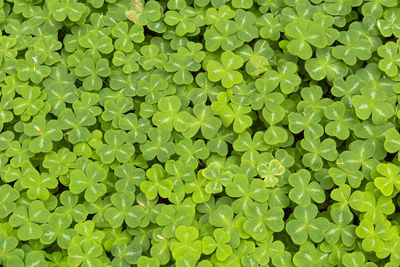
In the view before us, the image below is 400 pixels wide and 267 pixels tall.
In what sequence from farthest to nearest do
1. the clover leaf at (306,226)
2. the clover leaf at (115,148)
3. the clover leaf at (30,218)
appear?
1. the clover leaf at (115,148)
2. the clover leaf at (30,218)
3. the clover leaf at (306,226)

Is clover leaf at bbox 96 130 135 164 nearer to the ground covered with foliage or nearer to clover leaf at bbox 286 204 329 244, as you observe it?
the ground covered with foliage

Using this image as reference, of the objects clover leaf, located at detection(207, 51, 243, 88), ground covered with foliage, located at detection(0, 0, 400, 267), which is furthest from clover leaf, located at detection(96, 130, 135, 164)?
clover leaf, located at detection(207, 51, 243, 88)

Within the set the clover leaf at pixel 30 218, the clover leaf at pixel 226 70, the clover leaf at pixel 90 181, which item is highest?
the clover leaf at pixel 226 70

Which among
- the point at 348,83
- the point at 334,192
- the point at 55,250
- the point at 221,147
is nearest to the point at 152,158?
the point at 221,147

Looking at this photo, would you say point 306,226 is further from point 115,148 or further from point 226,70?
point 115,148

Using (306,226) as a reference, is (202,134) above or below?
above

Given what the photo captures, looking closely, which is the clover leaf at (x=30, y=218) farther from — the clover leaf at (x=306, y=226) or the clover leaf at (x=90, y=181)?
the clover leaf at (x=306, y=226)

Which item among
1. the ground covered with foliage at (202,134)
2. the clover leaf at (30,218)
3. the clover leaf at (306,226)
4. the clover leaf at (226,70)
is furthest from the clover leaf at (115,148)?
the clover leaf at (306,226)

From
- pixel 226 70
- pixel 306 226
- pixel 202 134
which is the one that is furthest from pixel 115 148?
pixel 306 226
